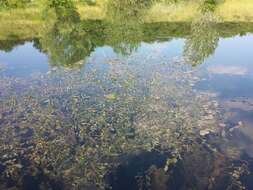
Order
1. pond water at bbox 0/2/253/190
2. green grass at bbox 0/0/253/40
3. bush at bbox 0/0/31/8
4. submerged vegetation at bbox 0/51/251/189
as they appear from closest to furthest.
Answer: submerged vegetation at bbox 0/51/251/189 < pond water at bbox 0/2/253/190 < green grass at bbox 0/0/253/40 < bush at bbox 0/0/31/8

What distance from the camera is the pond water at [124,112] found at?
21875mm

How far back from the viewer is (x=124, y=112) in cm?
2888

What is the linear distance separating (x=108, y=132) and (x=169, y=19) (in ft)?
118

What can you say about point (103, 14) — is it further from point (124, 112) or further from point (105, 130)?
point (105, 130)

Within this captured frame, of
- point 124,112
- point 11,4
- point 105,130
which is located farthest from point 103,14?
point 105,130

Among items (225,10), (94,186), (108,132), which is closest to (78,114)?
(108,132)

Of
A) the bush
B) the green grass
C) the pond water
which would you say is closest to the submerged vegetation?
the pond water

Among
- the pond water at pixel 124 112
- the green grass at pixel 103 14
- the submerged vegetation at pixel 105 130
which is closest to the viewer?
the submerged vegetation at pixel 105 130

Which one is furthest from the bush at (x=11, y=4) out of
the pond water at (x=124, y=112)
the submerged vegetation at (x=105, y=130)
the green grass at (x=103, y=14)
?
the submerged vegetation at (x=105, y=130)

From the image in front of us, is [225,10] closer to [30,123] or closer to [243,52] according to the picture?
[243,52]

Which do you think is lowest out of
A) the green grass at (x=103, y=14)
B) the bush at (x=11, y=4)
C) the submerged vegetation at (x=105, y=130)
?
the submerged vegetation at (x=105, y=130)

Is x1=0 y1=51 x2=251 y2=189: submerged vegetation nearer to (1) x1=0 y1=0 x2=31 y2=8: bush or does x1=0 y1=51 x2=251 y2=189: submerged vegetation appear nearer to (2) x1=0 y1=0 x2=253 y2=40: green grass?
(2) x1=0 y1=0 x2=253 y2=40: green grass

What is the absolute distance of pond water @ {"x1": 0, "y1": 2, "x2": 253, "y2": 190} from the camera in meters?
21.9

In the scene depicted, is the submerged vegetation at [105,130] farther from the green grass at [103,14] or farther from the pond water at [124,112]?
the green grass at [103,14]
